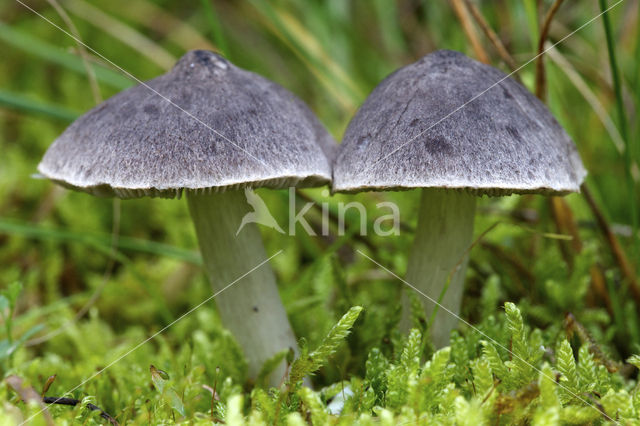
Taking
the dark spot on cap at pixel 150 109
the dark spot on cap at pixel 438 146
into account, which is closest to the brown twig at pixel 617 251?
the dark spot on cap at pixel 438 146

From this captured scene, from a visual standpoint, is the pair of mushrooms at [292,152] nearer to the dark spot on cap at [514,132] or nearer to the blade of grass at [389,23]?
the dark spot on cap at [514,132]

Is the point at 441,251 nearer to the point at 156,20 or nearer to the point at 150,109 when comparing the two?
the point at 150,109

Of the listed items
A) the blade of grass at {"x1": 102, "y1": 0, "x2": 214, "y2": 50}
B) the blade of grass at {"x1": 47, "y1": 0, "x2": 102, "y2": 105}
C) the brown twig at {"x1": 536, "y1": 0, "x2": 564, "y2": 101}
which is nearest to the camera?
the brown twig at {"x1": 536, "y1": 0, "x2": 564, "y2": 101}

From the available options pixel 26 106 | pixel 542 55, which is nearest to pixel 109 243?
pixel 26 106

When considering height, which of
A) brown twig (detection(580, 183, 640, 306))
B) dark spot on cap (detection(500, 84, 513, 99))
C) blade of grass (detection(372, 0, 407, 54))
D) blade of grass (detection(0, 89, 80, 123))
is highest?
blade of grass (detection(372, 0, 407, 54))

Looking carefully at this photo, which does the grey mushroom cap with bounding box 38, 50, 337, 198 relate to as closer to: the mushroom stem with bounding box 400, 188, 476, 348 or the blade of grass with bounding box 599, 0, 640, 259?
the mushroom stem with bounding box 400, 188, 476, 348

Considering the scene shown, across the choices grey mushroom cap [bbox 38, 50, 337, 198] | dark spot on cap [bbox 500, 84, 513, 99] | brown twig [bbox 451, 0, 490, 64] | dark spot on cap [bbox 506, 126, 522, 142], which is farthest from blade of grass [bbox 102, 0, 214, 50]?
dark spot on cap [bbox 506, 126, 522, 142]
